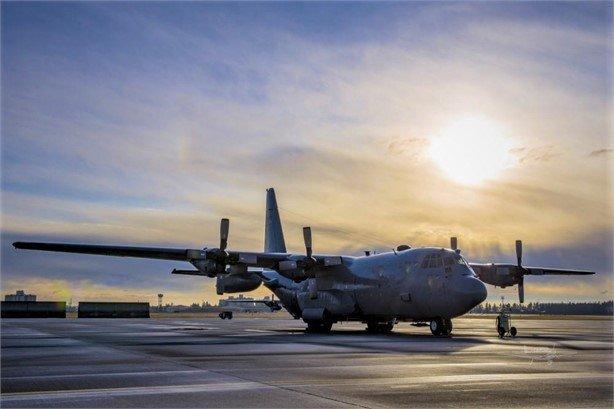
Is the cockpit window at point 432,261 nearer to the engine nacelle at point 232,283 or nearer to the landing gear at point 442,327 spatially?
the landing gear at point 442,327

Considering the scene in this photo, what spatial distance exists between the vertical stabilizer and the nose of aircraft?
23.9 m

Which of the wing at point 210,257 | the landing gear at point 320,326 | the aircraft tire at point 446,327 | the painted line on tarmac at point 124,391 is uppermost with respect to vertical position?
the wing at point 210,257

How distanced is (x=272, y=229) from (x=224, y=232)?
15625 millimetres

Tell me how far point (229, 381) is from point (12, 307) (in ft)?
313

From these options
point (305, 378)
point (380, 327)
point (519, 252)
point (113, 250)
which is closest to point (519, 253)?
point (519, 252)

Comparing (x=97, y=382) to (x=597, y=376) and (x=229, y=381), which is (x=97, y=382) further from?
(x=597, y=376)

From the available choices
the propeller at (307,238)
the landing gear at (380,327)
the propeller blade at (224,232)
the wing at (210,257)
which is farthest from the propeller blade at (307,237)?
the landing gear at (380,327)

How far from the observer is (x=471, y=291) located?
103 feet

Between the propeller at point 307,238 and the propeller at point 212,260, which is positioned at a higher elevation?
the propeller at point 307,238

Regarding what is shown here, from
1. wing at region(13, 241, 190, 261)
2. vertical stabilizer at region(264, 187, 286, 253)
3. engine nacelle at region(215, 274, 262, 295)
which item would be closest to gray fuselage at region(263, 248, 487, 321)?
engine nacelle at region(215, 274, 262, 295)

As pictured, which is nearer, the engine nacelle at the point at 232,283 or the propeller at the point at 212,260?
the propeller at the point at 212,260

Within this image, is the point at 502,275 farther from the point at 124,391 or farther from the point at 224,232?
the point at 124,391

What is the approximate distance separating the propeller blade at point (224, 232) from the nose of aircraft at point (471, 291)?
14890mm

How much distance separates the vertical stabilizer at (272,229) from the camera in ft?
177
